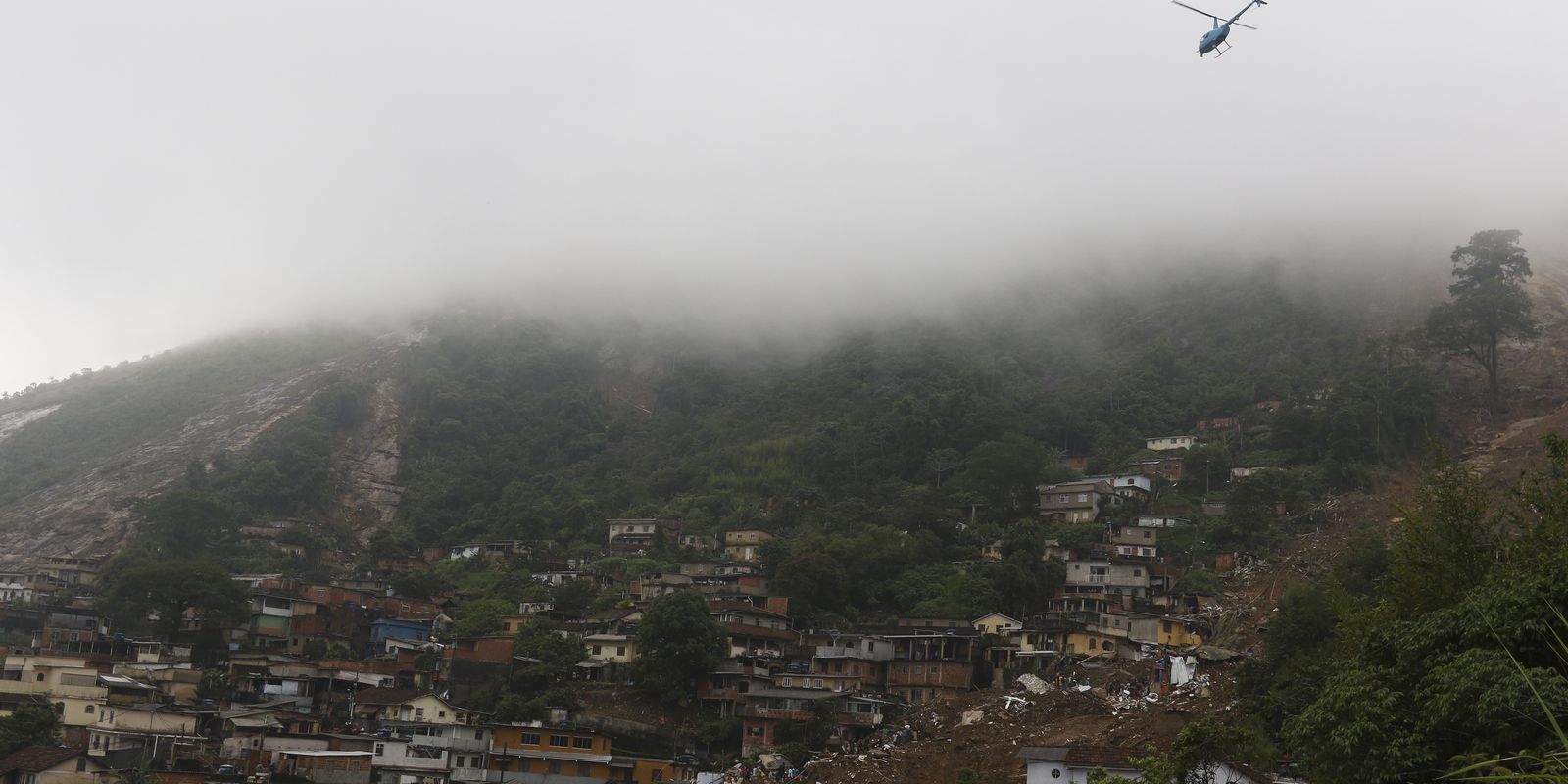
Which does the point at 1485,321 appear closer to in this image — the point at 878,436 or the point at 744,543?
the point at 878,436

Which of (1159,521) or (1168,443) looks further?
(1168,443)

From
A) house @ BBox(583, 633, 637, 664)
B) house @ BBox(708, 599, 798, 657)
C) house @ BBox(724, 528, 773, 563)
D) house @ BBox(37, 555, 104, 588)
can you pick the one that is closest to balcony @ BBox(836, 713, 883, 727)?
house @ BBox(708, 599, 798, 657)

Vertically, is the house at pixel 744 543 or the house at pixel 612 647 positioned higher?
the house at pixel 744 543

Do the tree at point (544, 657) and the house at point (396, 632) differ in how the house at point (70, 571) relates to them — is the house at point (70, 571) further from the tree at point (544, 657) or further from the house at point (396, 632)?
the tree at point (544, 657)

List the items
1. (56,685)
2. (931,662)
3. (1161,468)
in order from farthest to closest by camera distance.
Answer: (1161,468) → (56,685) → (931,662)

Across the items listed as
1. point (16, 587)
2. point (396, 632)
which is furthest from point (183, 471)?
point (396, 632)

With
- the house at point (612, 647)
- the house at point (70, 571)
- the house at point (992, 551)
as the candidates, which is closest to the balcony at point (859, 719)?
the house at point (612, 647)
